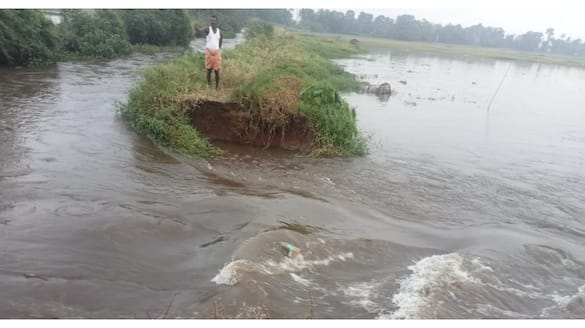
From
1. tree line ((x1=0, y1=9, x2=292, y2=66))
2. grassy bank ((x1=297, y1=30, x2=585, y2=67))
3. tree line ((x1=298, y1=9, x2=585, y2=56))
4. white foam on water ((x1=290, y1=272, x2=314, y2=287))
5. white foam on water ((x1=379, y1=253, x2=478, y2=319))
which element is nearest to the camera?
white foam on water ((x1=379, y1=253, x2=478, y2=319))

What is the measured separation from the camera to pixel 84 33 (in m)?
23.8

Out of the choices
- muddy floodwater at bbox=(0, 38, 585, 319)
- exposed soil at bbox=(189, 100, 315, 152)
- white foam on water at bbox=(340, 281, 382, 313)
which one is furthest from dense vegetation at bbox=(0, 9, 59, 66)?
white foam on water at bbox=(340, 281, 382, 313)

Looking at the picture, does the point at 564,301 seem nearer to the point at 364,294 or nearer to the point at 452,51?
the point at 364,294

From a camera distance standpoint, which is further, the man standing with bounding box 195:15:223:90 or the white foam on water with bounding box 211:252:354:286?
the man standing with bounding box 195:15:223:90

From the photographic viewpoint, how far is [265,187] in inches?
284

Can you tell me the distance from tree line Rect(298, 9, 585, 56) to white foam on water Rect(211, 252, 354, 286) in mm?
86171

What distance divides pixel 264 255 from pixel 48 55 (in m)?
18.1

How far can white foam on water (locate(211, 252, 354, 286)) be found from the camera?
4281mm

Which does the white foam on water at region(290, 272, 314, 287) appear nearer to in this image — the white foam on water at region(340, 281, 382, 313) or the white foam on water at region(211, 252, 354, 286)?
the white foam on water at region(211, 252, 354, 286)

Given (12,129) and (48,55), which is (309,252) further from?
(48,55)

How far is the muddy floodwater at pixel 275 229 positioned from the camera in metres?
4.07

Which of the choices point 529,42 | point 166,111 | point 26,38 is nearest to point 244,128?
point 166,111

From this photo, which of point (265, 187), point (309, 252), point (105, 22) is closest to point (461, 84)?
point (105, 22)

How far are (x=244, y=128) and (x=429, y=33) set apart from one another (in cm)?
9605
